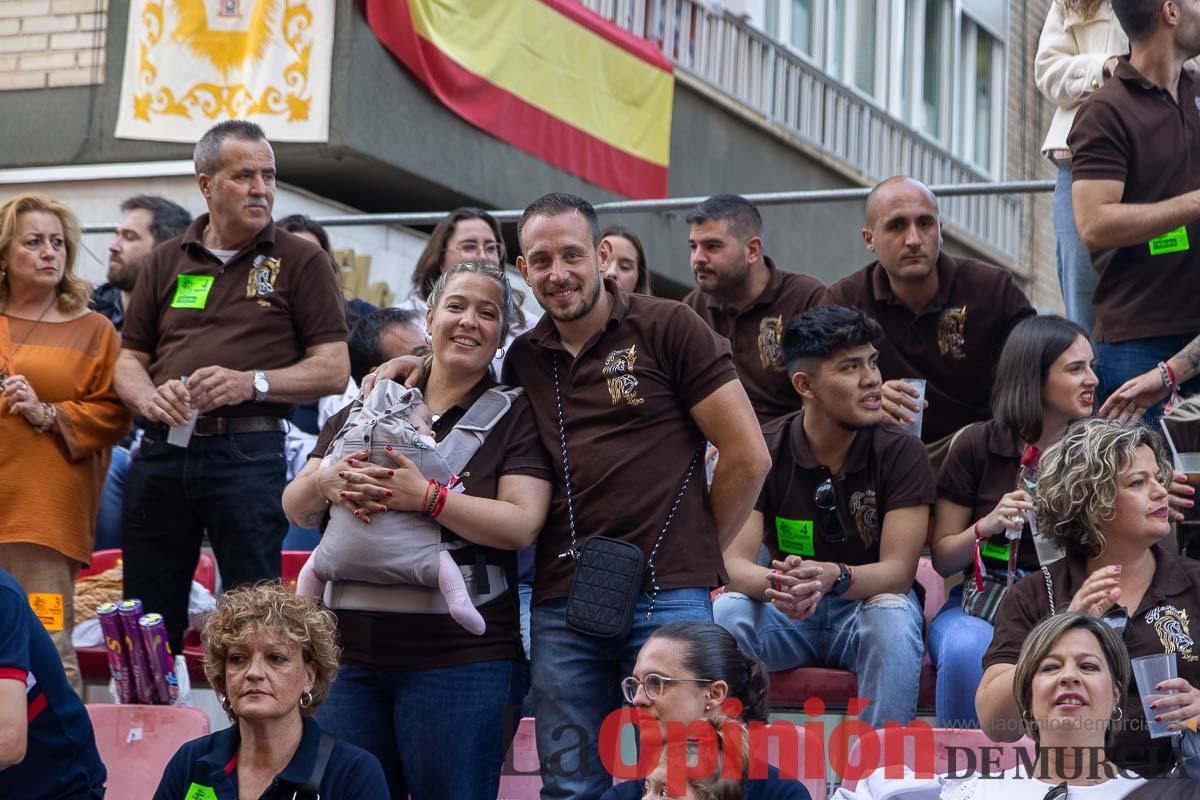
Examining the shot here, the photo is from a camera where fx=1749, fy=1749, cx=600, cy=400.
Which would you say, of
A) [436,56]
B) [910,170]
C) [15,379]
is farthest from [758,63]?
[15,379]

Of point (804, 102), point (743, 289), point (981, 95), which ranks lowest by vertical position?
point (743, 289)

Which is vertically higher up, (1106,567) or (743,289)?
(743,289)

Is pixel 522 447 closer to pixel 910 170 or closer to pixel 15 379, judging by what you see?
pixel 15 379

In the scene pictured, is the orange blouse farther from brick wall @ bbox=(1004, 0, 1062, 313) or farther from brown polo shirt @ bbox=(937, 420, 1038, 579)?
brick wall @ bbox=(1004, 0, 1062, 313)

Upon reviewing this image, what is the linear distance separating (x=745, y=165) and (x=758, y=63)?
0.93 meters

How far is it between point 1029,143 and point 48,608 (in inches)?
574

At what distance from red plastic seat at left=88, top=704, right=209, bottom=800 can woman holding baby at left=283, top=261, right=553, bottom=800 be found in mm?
1072

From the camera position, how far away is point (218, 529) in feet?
18.7

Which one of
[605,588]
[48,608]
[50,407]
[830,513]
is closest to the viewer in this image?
[605,588]

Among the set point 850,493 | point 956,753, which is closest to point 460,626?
point 956,753

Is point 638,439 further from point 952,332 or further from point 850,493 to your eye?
point 952,332

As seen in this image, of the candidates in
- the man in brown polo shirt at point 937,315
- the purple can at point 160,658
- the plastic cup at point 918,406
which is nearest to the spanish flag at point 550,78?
the man in brown polo shirt at point 937,315

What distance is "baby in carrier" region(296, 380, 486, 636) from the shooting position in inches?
177

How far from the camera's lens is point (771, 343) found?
6.54m
